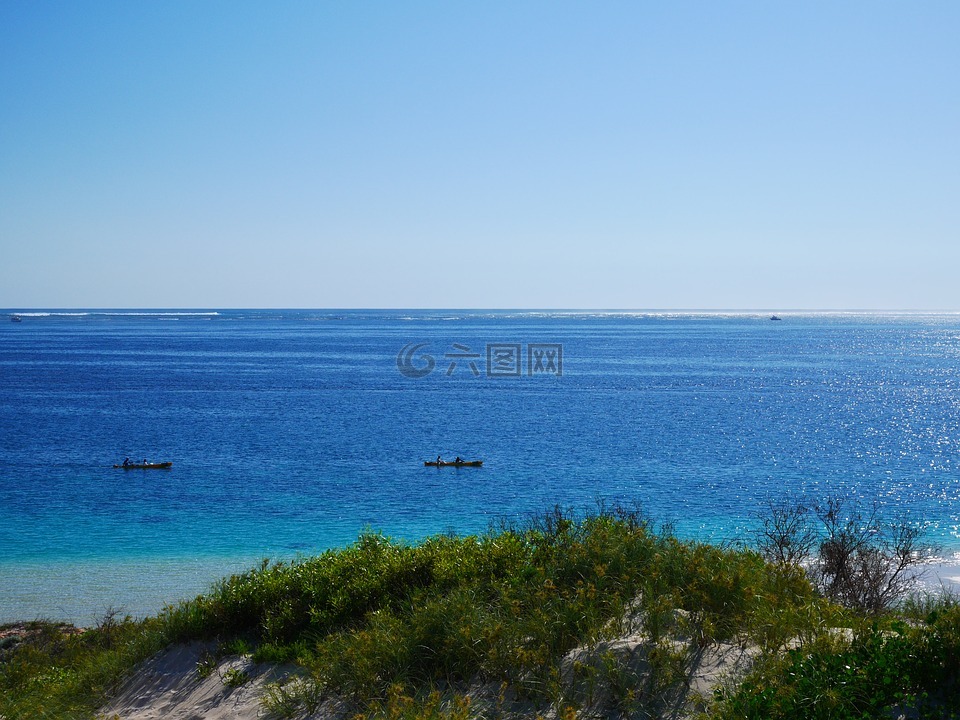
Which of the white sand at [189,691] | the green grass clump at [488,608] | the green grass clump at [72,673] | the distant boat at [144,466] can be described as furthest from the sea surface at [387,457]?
the white sand at [189,691]

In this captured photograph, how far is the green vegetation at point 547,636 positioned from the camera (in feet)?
24.0

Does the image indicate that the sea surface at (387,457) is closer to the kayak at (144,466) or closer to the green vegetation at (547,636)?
the kayak at (144,466)

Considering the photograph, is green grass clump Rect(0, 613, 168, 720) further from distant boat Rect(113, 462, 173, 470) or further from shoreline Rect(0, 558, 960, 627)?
distant boat Rect(113, 462, 173, 470)

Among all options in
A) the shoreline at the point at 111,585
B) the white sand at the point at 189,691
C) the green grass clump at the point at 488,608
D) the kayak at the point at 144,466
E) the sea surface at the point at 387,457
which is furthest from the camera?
the kayak at the point at 144,466

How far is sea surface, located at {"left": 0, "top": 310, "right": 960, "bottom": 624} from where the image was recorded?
2819 cm

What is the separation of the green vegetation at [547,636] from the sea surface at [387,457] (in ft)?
23.6

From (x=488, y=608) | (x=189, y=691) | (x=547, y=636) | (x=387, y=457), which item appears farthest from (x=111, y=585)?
(x=387, y=457)

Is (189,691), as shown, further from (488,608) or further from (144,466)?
(144,466)

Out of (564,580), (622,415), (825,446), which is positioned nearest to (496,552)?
(564,580)

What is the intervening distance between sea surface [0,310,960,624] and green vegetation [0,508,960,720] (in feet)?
23.6

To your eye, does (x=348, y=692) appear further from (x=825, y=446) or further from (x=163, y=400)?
(x=163, y=400)

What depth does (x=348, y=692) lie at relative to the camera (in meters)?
8.92

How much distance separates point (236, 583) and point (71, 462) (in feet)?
125

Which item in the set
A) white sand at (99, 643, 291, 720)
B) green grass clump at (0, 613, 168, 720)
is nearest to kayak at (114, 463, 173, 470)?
green grass clump at (0, 613, 168, 720)
